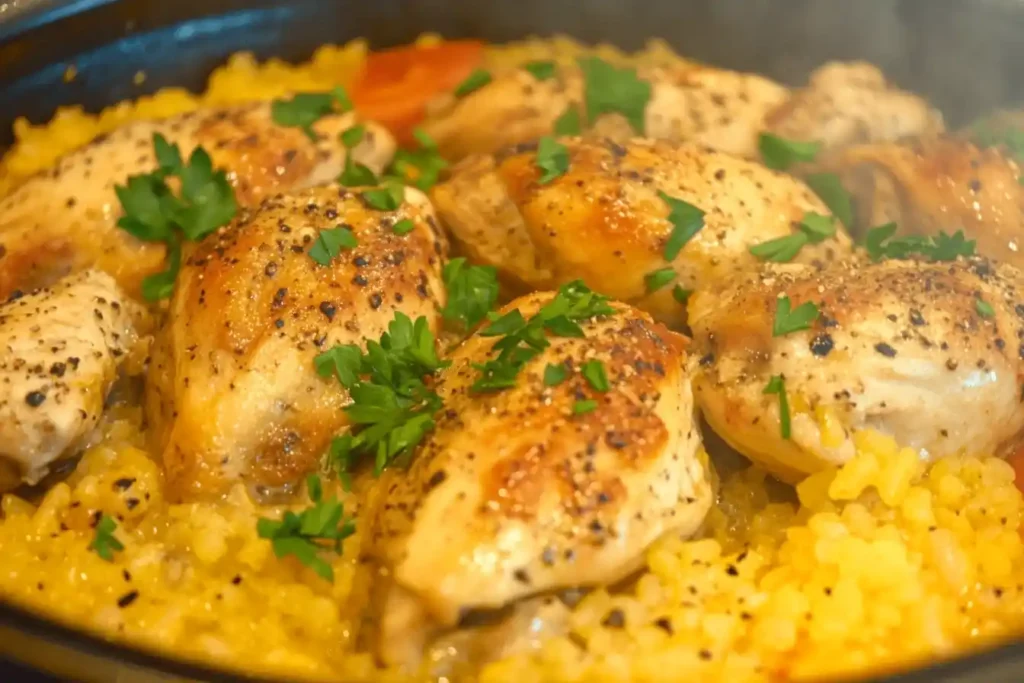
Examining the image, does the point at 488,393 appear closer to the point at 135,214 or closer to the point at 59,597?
the point at 59,597

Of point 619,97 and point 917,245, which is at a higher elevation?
point 619,97

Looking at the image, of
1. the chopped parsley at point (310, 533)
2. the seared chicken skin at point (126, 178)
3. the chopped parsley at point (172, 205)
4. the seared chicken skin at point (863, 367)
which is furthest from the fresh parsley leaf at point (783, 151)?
the chopped parsley at point (310, 533)

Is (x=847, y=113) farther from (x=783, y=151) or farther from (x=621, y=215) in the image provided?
(x=621, y=215)

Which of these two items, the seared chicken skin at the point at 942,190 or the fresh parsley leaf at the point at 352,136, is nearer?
the seared chicken skin at the point at 942,190

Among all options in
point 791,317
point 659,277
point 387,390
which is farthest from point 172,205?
point 791,317

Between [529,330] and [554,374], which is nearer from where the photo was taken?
[554,374]

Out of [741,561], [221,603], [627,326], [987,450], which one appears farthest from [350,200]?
[987,450]

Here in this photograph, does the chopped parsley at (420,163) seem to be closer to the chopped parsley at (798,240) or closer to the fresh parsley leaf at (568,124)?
the fresh parsley leaf at (568,124)
